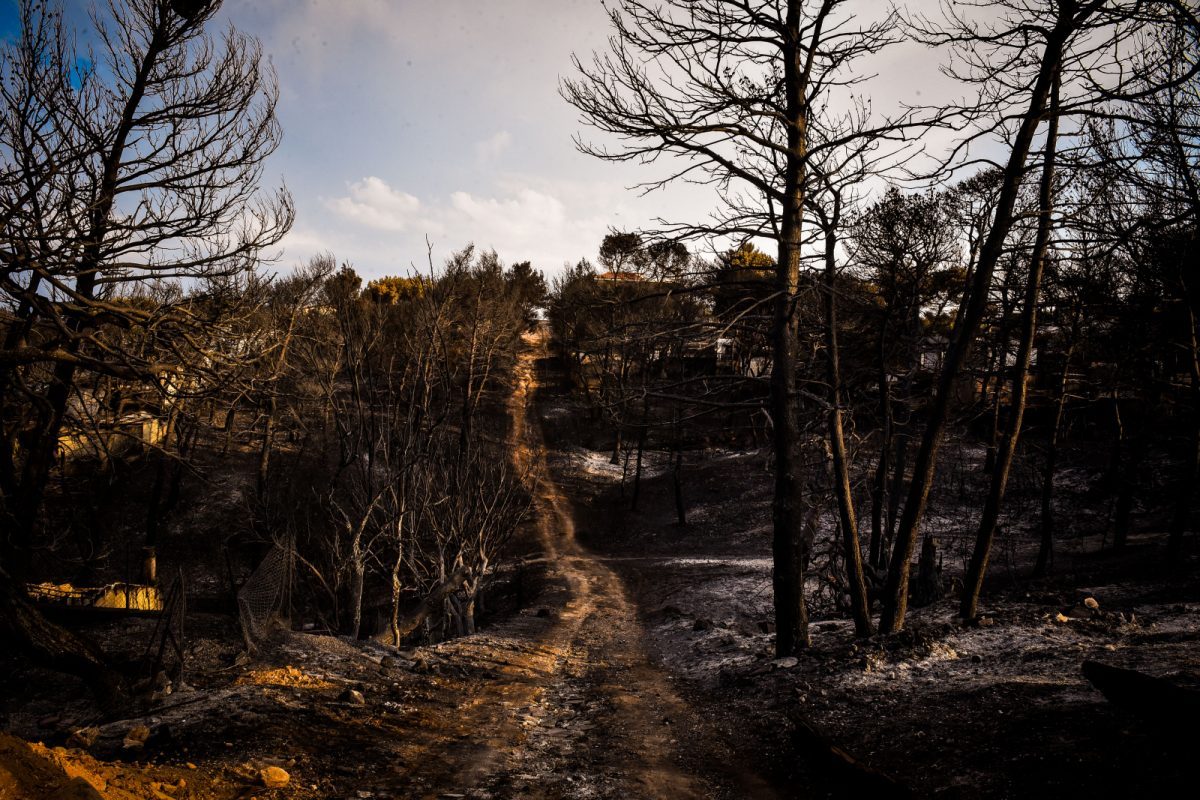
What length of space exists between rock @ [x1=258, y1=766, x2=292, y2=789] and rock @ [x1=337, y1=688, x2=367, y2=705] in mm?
2128

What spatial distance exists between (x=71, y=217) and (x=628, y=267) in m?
40.0

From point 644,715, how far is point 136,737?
4844 mm

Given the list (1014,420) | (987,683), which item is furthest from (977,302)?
(987,683)

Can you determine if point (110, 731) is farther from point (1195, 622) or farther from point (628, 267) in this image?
point (628, 267)

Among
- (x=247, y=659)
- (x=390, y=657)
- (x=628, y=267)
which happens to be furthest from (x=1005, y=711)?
(x=628, y=267)

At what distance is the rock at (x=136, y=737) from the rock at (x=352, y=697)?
1.83 m

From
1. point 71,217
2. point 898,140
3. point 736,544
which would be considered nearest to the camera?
point 71,217

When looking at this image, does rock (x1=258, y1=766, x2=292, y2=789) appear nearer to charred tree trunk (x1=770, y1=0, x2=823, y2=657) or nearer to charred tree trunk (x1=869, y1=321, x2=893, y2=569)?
charred tree trunk (x1=770, y1=0, x2=823, y2=657)

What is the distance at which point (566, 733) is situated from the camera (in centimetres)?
647

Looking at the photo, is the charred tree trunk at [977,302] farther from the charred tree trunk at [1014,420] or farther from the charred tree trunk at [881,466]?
the charred tree trunk at [881,466]

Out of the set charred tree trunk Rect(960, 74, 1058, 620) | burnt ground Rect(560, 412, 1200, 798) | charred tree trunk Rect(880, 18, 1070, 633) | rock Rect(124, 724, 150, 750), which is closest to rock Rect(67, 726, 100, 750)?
rock Rect(124, 724, 150, 750)

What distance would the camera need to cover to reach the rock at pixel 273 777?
4289mm

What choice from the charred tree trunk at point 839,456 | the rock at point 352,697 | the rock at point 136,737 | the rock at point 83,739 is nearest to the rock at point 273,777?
the rock at point 136,737

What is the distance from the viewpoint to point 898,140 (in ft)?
24.5
